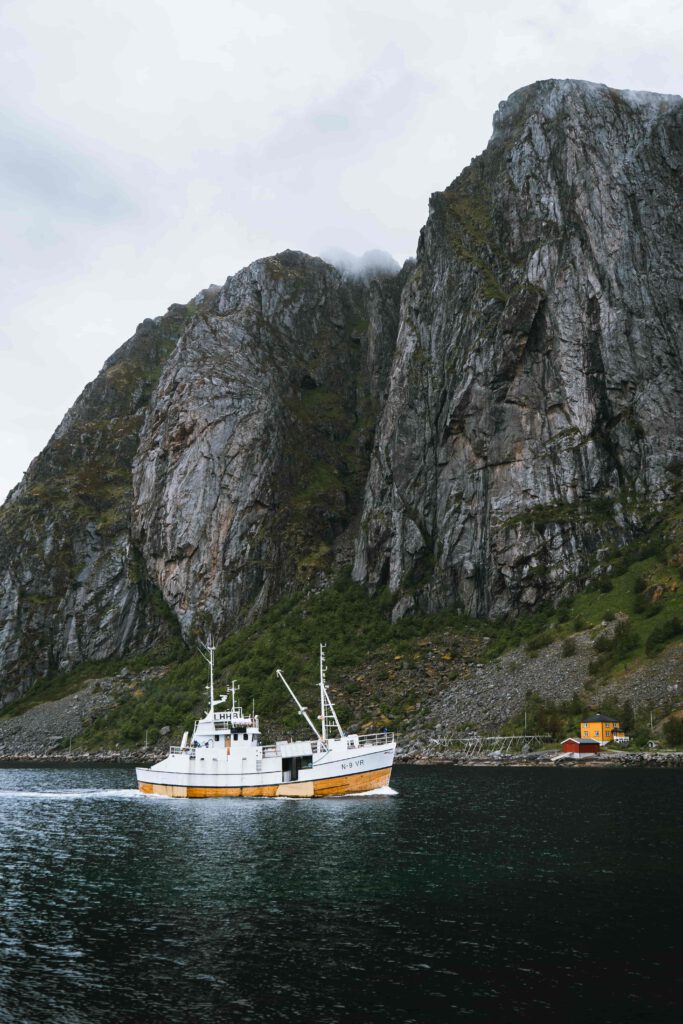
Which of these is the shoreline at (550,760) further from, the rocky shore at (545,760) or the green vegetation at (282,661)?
the green vegetation at (282,661)

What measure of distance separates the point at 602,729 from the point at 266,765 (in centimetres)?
4850

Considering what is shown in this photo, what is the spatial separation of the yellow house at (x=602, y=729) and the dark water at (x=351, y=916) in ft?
136

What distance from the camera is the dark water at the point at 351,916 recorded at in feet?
89.2

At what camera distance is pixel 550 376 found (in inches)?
6845

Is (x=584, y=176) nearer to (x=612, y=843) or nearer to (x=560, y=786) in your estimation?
(x=560, y=786)

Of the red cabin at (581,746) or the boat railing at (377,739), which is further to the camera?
the red cabin at (581,746)

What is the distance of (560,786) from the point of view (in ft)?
286

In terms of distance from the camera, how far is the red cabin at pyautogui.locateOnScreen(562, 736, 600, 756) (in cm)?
11274

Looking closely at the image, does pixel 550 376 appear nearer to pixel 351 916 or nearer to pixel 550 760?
pixel 550 760

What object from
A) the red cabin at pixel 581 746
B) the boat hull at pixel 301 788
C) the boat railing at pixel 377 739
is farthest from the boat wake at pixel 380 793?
the red cabin at pixel 581 746

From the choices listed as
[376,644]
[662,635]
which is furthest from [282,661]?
[662,635]

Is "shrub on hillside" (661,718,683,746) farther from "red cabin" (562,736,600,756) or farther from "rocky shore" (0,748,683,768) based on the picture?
"red cabin" (562,736,600,756)

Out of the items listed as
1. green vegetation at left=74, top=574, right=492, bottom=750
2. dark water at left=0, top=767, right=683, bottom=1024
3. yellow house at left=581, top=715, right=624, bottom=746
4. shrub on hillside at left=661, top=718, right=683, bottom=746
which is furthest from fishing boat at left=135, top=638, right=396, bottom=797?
green vegetation at left=74, top=574, right=492, bottom=750

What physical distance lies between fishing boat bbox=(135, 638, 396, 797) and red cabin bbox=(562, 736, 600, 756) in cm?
3458
